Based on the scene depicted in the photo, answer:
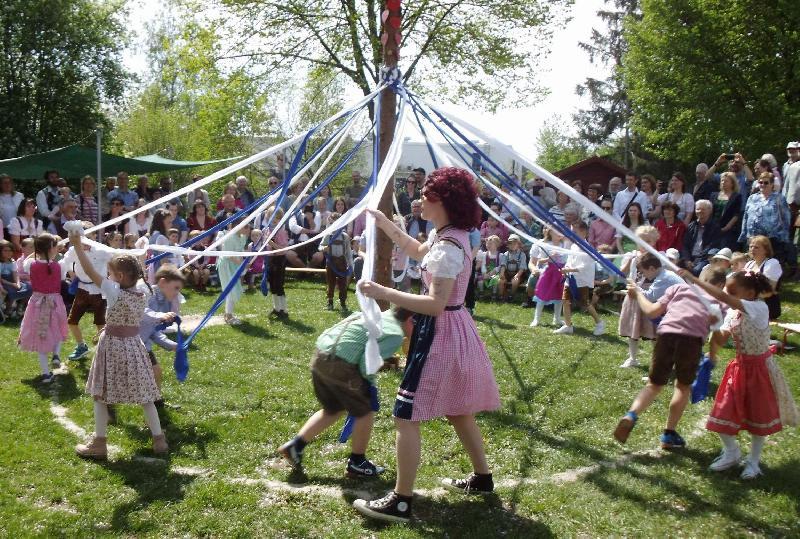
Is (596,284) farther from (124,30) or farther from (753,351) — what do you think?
(124,30)

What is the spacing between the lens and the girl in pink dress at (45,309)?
6.51m

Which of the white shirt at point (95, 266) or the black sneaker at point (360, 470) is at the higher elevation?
the white shirt at point (95, 266)

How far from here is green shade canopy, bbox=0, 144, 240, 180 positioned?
38.6 ft

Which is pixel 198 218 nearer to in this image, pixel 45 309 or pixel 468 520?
pixel 45 309

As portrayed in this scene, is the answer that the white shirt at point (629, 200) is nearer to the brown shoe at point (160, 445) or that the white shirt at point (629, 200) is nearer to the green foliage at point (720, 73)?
the green foliage at point (720, 73)

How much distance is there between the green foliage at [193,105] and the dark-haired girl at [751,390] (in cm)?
1348

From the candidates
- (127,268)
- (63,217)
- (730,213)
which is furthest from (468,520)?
(63,217)

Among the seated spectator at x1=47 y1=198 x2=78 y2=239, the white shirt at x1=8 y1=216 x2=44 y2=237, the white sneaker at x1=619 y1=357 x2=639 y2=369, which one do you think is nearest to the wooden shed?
the seated spectator at x1=47 y1=198 x2=78 y2=239

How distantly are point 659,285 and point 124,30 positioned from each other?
2182 cm

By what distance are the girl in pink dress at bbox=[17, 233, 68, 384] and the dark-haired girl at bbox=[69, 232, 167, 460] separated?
2.24m

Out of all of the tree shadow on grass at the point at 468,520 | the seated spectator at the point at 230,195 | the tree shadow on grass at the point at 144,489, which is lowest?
the tree shadow on grass at the point at 144,489

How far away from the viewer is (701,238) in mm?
9844

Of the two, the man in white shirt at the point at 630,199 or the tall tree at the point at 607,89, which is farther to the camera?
the tall tree at the point at 607,89

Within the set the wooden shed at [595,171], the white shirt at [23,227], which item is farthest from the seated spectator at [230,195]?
the wooden shed at [595,171]
